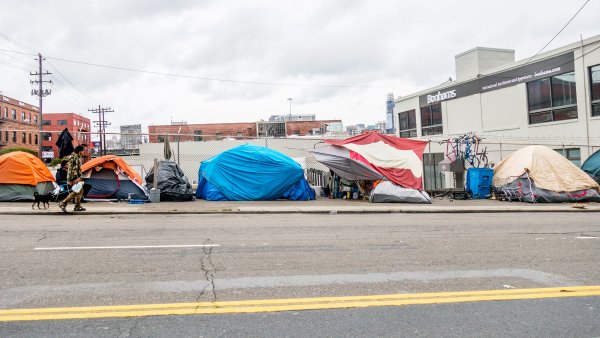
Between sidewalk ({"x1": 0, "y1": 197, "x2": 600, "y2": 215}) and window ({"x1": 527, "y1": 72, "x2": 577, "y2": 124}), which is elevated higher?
window ({"x1": 527, "y1": 72, "x2": 577, "y2": 124})

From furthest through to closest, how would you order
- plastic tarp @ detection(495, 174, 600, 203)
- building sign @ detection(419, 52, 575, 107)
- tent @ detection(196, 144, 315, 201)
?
1. building sign @ detection(419, 52, 575, 107)
2. plastic tarp @ detection(495, 174, 600, 203)
3. tent @ detection(196, 144, 315, 201)

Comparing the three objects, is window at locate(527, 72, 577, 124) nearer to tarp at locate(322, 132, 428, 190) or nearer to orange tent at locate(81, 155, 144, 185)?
tarp at locate(322, 132, 428, 190)

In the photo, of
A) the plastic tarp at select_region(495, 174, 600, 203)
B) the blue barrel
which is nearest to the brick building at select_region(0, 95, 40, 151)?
the blue barrel

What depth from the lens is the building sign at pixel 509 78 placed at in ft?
70.6

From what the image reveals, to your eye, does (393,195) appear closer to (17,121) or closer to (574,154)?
(574,154)

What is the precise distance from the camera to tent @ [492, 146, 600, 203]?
17.1m

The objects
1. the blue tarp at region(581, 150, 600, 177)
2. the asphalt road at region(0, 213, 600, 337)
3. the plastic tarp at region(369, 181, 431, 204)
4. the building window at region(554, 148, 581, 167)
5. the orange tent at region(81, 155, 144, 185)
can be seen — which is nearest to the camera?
the asphalt road at region(0, 213, 600, 337)

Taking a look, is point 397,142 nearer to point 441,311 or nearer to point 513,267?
point 513,267

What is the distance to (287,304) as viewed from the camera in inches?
184

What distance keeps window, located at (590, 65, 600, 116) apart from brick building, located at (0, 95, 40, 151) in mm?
67814

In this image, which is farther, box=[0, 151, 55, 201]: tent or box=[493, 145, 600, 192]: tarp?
box=[493, 145, 600, 192]: tarp

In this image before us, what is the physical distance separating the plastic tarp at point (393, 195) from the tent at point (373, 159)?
1.05ft

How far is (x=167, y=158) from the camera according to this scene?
1695cm

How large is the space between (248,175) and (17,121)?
247 feet
